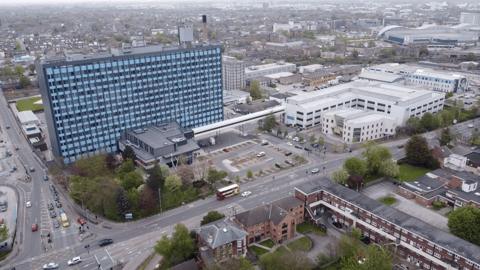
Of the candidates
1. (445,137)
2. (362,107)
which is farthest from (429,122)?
(362,107)

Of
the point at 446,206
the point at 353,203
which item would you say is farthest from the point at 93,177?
the point at 446,206

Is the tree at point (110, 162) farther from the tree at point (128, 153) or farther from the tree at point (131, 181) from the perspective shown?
the tree at point (131, 181)

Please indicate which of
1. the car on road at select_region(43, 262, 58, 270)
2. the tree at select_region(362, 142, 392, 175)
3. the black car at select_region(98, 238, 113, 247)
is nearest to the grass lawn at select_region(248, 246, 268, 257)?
the black car at select_region(98, 238, 113, 247)

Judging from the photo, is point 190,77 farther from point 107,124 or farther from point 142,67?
point 107,124

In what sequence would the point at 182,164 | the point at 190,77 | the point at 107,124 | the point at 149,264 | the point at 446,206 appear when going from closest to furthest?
the point at 149,264 → the point at 446,206 → the point at 182,164 → the point at 107,124 → the point at 190,77

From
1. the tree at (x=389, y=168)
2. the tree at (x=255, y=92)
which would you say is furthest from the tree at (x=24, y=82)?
the tree at (x=389, y=168)
